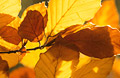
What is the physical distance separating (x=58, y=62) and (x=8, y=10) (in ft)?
0.29

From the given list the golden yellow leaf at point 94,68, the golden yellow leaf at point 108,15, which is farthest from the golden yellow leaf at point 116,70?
the golden yellow leaf at point 94,68

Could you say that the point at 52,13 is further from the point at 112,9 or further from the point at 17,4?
the point at 112,9

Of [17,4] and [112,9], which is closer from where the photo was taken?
[17,4]

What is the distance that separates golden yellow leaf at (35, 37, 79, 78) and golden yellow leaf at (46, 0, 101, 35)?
27mm

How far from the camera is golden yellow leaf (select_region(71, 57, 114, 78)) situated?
29 cm

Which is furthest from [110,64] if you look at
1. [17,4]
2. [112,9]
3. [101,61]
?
[112,9]

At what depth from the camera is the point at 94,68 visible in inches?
11.7

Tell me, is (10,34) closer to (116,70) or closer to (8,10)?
(8,10)

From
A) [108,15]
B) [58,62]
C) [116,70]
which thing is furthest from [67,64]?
[116,70]

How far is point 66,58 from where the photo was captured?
271 millimetres

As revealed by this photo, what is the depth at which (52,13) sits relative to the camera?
0.28 m

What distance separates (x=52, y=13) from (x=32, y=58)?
8 centimetres

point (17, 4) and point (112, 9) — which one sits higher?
point (17, 4)

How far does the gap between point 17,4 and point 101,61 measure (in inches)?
5.1
